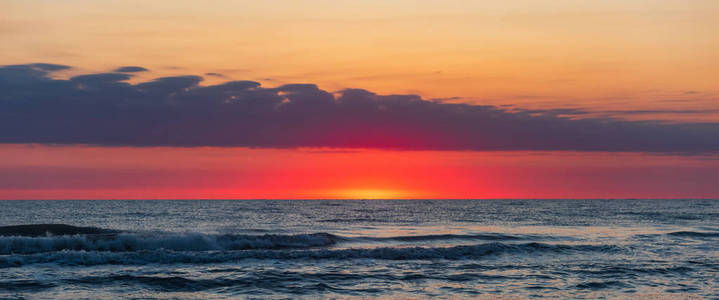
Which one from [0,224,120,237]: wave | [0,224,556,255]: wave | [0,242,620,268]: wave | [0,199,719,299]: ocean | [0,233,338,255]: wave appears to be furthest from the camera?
[0,224,120,237]: wave

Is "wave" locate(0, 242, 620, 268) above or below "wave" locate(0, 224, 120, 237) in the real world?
below

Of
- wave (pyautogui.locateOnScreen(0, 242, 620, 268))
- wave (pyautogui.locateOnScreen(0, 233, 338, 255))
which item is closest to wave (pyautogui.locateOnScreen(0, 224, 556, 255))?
wave (pyautogui.locateOnScreen(0, 233, 338, 255))

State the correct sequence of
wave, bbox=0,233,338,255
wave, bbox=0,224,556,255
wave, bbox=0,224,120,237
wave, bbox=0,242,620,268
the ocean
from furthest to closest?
wave, bbox=0,224,120,237 < wave, bbox=0,224,556,255 < wave, bbox=0,233,338,255 < wave, bbox=0,242,620,268 < the ocean

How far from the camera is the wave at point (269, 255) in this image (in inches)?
1008

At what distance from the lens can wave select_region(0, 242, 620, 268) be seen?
25.6 m

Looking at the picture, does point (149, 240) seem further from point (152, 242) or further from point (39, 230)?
point (39, 230)

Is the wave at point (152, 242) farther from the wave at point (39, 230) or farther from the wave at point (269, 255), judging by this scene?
the wave at point (269, 255)

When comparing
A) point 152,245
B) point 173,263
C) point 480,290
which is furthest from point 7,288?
point 480,290

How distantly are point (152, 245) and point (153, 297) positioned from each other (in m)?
14.2

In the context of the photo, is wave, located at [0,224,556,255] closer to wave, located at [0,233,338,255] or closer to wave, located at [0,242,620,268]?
wave, located at [0,233,338,255]

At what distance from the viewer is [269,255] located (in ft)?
93.7

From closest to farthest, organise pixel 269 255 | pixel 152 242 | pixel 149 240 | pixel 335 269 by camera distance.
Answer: pixel 335 269, pixel 269 255, pixel 152 242, pixel 149 240

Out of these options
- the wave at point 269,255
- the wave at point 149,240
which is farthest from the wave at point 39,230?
the wave at point 269,255

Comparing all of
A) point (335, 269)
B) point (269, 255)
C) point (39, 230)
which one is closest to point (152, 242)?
point (269, 255)
